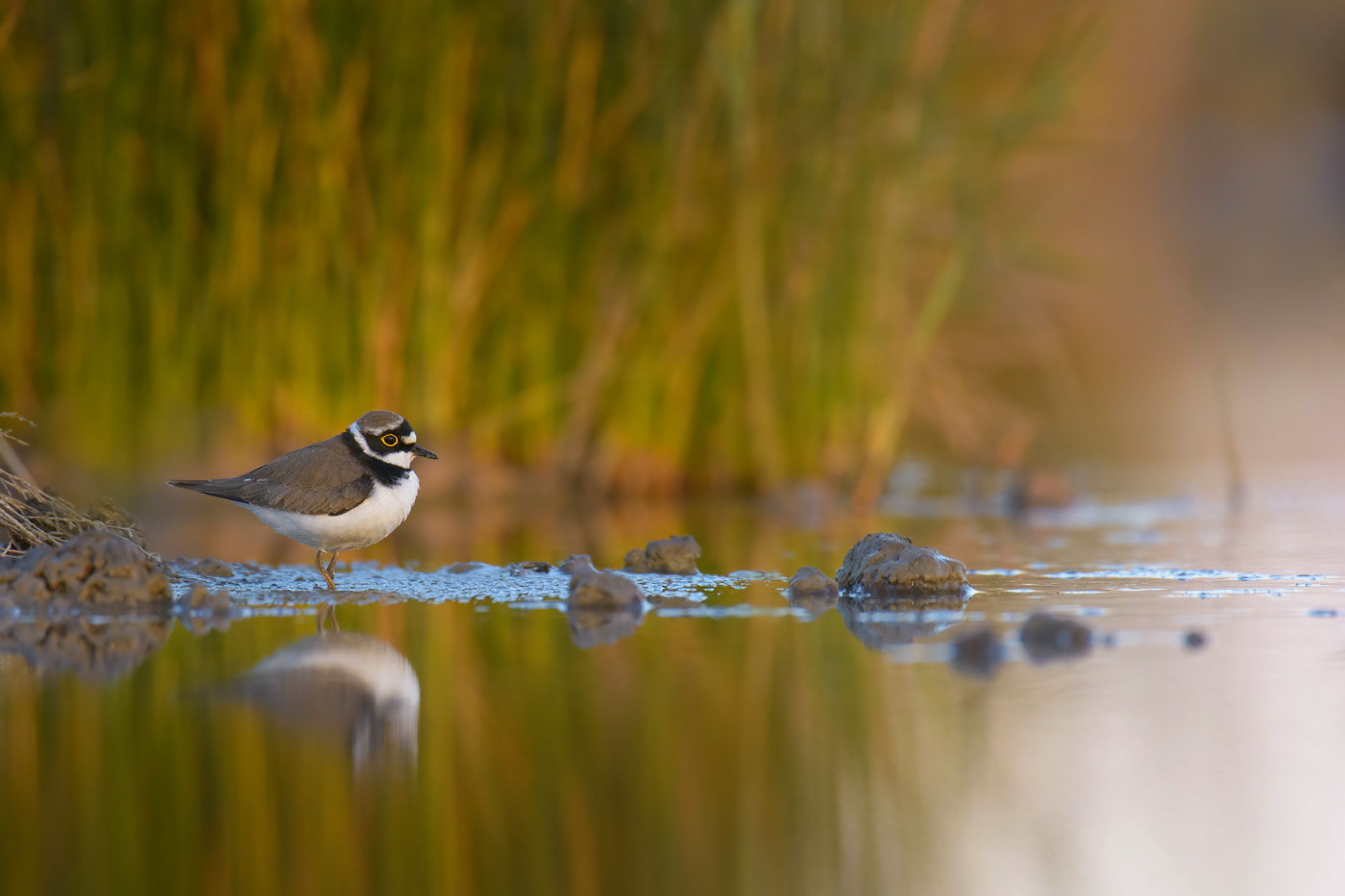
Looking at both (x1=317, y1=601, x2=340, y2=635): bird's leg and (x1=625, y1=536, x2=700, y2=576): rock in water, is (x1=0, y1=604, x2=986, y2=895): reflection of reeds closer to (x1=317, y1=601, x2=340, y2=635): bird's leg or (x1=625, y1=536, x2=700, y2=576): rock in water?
(x1=317, y1=601, x2=340, y2=635): bird's leg

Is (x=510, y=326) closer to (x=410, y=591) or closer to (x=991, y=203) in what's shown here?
(x=991, y=203)

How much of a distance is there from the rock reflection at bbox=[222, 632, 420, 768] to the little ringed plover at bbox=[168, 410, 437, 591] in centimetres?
97

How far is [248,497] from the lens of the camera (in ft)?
13.4

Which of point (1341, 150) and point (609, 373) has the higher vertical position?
point (1341, 150)

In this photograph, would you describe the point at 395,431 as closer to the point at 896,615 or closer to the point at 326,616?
the point at 326,616

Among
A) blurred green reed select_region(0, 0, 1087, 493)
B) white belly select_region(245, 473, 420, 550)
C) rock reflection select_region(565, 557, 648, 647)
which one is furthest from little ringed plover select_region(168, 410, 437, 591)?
blurred green reed select_region(0, 0, 1087, 493)

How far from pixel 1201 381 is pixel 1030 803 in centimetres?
1046

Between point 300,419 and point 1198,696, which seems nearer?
point 1198,696

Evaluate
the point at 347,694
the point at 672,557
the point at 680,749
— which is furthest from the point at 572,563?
the point at 680,749

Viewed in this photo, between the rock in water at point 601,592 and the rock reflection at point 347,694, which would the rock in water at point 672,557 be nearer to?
the rock in water at point 601,592

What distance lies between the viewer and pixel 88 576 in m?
3.21

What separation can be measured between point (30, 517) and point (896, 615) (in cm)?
199

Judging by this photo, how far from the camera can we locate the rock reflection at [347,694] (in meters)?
2.06

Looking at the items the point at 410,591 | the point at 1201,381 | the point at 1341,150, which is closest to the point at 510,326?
the point at 410,591
